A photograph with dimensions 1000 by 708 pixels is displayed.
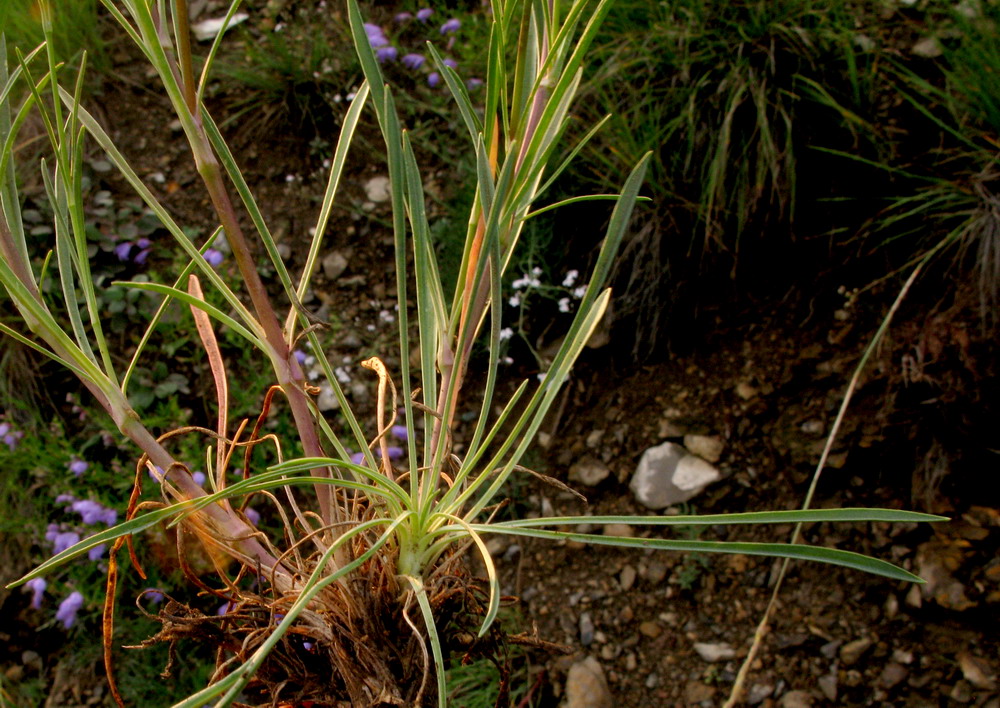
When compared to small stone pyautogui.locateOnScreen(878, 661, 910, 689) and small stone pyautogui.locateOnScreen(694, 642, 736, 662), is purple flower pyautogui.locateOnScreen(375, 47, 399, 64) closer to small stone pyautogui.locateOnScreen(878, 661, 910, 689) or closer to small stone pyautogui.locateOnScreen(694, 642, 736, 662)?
small stone pyautogui.locateOnScreen(694, 642, 736, 662)

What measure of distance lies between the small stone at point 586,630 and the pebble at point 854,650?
0.38 meters

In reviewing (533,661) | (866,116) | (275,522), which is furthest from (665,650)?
(866,116)

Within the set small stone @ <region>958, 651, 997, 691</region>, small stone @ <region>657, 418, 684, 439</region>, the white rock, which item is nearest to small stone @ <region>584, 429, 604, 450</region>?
small stone @ <region>657, 418, 684, 439</region>

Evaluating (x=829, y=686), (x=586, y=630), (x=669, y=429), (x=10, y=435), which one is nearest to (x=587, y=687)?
(x=586, y=630)

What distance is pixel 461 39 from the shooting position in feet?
5.84

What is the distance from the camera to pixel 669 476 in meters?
1.33

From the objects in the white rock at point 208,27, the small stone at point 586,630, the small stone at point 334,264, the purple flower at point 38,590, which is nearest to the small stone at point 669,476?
the small stone at point 586,630

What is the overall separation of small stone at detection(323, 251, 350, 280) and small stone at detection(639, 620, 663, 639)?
0.92m

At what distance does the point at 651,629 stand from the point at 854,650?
300mm

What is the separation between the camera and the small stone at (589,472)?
4.45ft

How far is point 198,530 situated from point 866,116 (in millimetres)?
1226

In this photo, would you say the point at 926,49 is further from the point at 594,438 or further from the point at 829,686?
the point at 829,686

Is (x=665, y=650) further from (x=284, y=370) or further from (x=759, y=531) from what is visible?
(x=284, y=370)

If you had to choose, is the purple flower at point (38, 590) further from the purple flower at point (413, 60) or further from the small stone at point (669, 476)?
the purple flower at point (413, 60)
